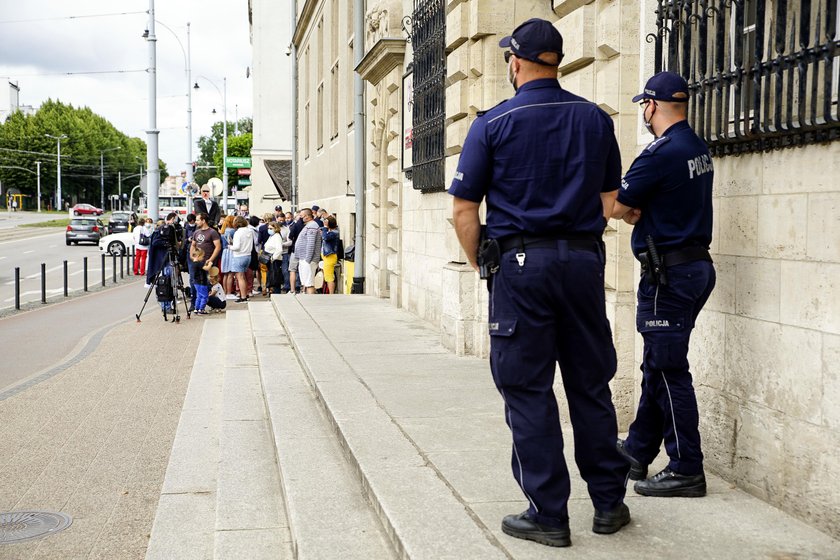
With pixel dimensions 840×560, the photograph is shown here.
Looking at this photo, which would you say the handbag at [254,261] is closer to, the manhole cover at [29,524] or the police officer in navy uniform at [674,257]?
the manhole cover at [29,524]

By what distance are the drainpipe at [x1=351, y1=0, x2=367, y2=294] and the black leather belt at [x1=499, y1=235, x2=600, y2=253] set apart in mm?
14165

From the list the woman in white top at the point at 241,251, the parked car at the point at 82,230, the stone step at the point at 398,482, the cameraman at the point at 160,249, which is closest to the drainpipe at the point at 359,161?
the woman in white top at the point at 241,251

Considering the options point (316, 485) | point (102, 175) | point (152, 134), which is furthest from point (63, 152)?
point (316, 485)

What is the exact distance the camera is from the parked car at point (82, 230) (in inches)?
2019

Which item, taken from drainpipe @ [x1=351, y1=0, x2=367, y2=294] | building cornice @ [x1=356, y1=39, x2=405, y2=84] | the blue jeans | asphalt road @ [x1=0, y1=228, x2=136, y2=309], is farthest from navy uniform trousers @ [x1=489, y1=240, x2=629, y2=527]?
asphalt road @ [x1=0, y1=228, x2=136, y2=309]

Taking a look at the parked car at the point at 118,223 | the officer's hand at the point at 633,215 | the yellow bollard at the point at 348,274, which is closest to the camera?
the officer's hand at the point at 633,215

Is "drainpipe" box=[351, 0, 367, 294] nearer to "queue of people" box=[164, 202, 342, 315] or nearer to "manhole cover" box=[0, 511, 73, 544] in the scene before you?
"queue of people" box=[164, 202, 342, 315]

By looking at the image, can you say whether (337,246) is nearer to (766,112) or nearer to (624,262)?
(624,262)

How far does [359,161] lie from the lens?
1858cm

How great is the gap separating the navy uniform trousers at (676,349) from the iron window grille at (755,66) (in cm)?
67

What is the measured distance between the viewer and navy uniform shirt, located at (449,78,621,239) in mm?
3750

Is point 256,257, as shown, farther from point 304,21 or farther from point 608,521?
point 608,521

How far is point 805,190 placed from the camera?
401cm

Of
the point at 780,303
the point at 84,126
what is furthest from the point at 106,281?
the point at 84,126
